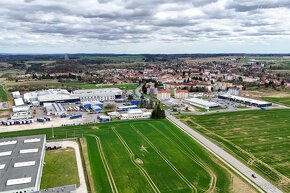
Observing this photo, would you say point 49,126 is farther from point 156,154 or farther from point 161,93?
point 161,93

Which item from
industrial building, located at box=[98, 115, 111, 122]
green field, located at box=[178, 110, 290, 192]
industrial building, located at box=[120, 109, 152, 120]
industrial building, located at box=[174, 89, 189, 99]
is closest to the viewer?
green field, located at box=[178, 110, 290, 192]

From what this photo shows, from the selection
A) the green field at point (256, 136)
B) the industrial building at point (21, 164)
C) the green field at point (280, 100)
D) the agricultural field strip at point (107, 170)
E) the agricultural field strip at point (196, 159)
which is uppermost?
the industrial building at point (21, 164)

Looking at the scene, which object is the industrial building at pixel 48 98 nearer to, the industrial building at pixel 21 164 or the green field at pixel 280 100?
the industrial building at pixel 21 164

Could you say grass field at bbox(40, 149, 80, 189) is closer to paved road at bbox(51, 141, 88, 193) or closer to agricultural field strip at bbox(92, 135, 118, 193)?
paved road at bbox(51, 141, 88, 193)

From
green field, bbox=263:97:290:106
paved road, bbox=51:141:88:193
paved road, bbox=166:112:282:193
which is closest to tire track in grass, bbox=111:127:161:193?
paved road, bbox=51:141:88:193

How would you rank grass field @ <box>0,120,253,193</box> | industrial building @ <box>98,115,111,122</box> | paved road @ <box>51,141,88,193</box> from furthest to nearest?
industrial building @ <box>98,115,111,122</box> → grass field @ <box>0,120,253,193</box> → paved road @ <box>51,141,88,193</box>

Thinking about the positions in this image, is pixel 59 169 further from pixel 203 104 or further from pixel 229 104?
pixel 229 104

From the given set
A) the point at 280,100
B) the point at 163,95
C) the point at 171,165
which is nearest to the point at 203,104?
the point at 163,95

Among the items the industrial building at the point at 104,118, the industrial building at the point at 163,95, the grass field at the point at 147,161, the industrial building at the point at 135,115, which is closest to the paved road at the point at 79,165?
the grass field at the point at 147,161
